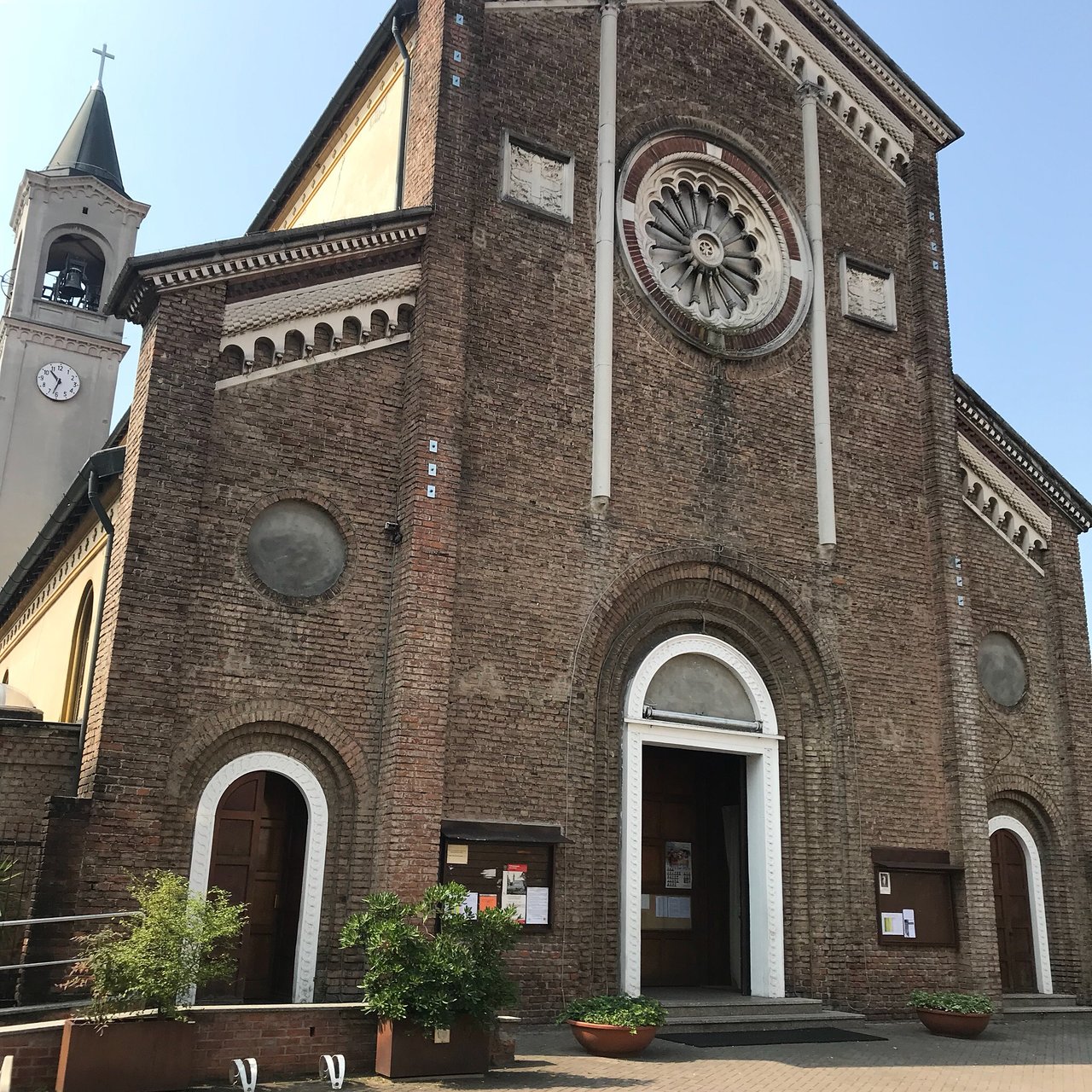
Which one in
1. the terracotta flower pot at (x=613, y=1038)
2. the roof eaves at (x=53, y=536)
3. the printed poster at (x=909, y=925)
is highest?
the roof eaves at (x=53, y=536)

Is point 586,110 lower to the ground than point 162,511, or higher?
higher

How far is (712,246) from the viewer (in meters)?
17.3

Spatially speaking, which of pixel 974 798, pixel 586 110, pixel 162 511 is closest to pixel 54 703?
pixel 162 511

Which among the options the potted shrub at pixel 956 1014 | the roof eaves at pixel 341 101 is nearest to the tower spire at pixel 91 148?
the roof eaves at pixel 341 101

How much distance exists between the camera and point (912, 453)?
714 inches

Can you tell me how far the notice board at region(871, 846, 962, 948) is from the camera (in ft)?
51.4

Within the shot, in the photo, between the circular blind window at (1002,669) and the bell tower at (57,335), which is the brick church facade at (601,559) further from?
the bell tower at (57,335)

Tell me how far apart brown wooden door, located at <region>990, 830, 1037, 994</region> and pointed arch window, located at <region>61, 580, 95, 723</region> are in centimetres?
1346

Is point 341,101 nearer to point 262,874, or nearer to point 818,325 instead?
point 818,325

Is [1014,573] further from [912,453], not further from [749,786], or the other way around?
[749,786]

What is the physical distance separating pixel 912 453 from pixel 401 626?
9.13 metres

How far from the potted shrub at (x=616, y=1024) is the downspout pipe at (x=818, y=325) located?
292 inches

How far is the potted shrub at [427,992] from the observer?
10.1m

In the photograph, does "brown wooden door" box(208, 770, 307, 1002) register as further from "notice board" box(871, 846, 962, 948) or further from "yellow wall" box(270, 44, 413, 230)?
"yellow wall" box(270, 44, 413, 230)
